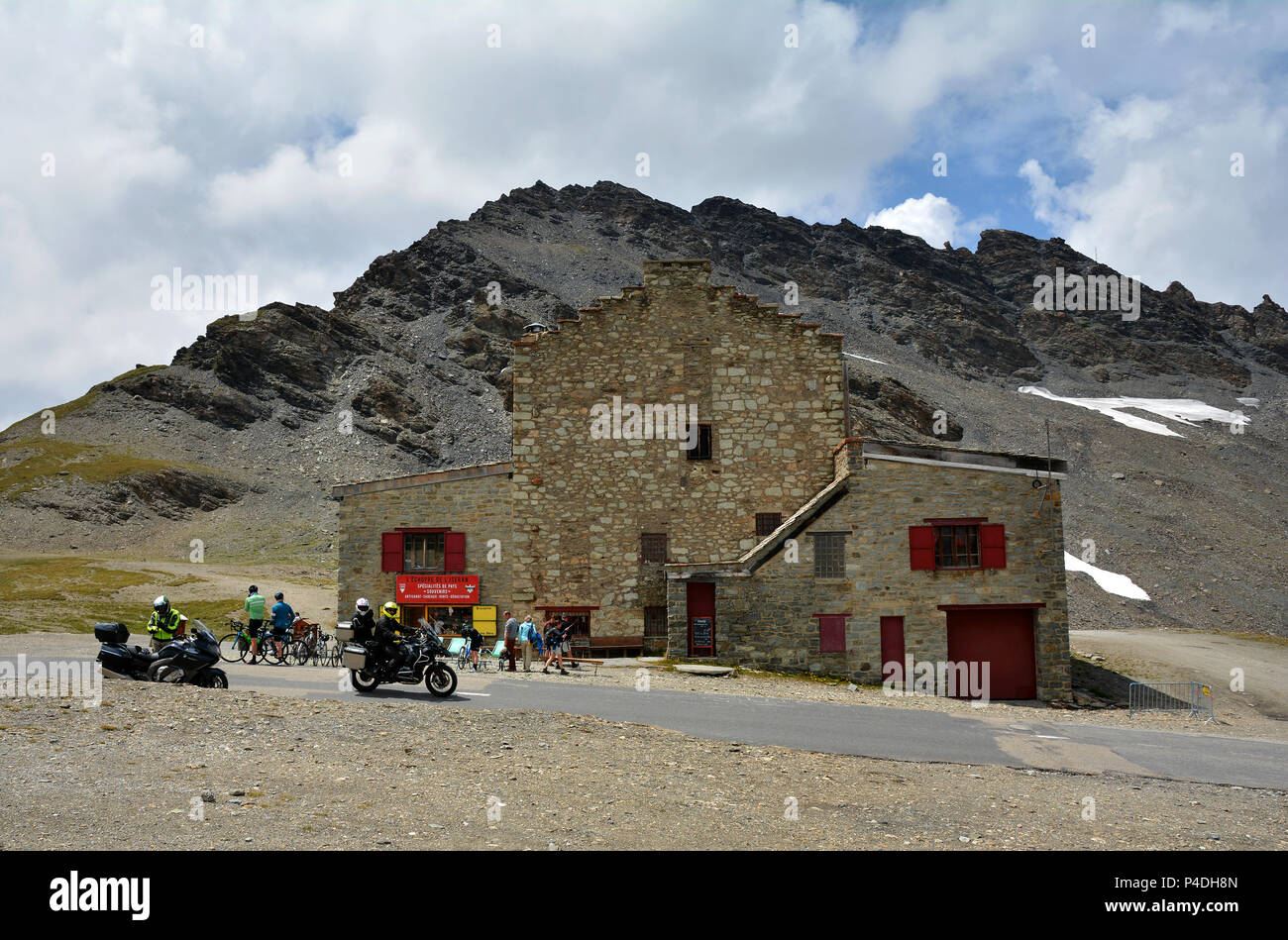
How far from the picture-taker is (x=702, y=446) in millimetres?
27406

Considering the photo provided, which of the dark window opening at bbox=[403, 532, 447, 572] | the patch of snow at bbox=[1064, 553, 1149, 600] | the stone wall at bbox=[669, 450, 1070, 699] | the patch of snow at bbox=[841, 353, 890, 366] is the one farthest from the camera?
the patch of snow at bbox=[841, 353, 890, 366]

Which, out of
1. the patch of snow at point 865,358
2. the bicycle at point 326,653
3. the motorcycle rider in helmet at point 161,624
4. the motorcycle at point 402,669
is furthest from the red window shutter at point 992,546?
the patch of snow at point 865,358

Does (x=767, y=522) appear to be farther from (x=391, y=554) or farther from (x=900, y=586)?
(x=391, y=554)

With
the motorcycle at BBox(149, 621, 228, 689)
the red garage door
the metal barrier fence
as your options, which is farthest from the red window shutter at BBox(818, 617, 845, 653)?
the motorcycle at BBox(149, 621, 228, 689)

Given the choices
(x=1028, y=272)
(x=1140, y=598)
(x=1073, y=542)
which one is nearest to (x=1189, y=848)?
(x=1140, y=598)

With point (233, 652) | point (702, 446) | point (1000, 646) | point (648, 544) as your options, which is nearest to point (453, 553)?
point (648, 544)

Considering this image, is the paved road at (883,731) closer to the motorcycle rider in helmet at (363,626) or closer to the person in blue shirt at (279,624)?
the motorcycle rider in helmet at (363,626)

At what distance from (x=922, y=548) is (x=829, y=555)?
8.41ft

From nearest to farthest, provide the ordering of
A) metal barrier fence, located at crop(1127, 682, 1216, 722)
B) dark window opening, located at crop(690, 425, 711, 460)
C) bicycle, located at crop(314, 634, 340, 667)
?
bicycle, located at crop(314, 634, 340, 667) < metal barrier fence, located at crop(1127, 682, 1216, 722) < dark window opening, located at crop(690, 425, 711, 460)

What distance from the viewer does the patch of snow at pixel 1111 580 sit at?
56594mm

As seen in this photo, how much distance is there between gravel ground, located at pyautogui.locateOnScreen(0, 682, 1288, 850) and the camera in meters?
7.93

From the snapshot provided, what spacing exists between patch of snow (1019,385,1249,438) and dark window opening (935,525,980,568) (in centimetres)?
9096

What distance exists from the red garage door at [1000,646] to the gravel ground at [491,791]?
459 inches

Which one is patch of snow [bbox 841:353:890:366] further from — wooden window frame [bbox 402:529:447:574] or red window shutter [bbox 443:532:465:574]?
wooden window frame [bbox 402:529:447:574]
